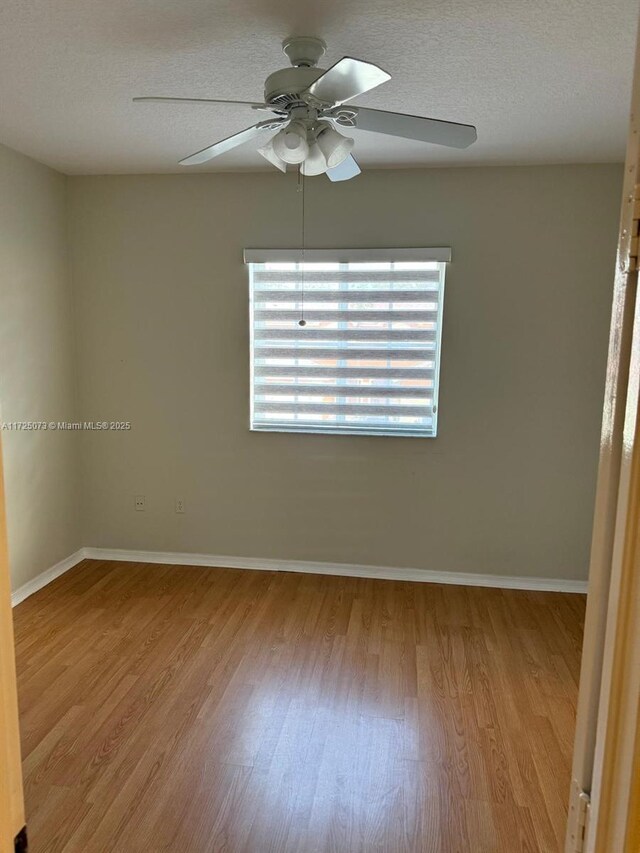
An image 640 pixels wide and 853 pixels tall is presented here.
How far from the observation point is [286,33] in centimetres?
186

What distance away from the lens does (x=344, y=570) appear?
3738mm

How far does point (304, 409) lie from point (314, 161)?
1.92 m

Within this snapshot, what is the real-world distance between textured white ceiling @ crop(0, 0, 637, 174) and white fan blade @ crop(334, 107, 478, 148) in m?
0.29

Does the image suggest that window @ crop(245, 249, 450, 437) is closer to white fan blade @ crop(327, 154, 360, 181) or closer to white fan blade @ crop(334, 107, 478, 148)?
white fan blade @ crop(327, 154, 360, 181)

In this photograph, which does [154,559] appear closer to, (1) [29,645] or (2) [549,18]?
(1) [29,645]

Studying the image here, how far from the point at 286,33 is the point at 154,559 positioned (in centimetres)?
329

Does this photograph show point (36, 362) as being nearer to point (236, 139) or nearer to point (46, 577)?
point (46, 577)

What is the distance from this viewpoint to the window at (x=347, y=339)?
136 inches

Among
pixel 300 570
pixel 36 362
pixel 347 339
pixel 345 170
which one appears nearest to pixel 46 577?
pixel 36 362

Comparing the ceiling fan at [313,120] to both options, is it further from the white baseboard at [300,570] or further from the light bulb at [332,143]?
the white baseboard at [300,570]

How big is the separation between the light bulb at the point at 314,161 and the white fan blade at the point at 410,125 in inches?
4.5

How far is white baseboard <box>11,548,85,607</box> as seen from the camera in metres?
3.32

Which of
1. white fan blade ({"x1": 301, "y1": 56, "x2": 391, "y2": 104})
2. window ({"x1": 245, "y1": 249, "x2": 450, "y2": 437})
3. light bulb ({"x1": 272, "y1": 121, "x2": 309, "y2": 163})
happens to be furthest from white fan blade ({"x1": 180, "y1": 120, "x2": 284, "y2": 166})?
window ({"x1": 245, "y1": 249, "x2": 450, "y2": 437})

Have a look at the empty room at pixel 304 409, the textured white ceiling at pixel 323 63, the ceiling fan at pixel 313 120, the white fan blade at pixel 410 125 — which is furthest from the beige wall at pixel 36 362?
the white fan blade at pixel 410 125
